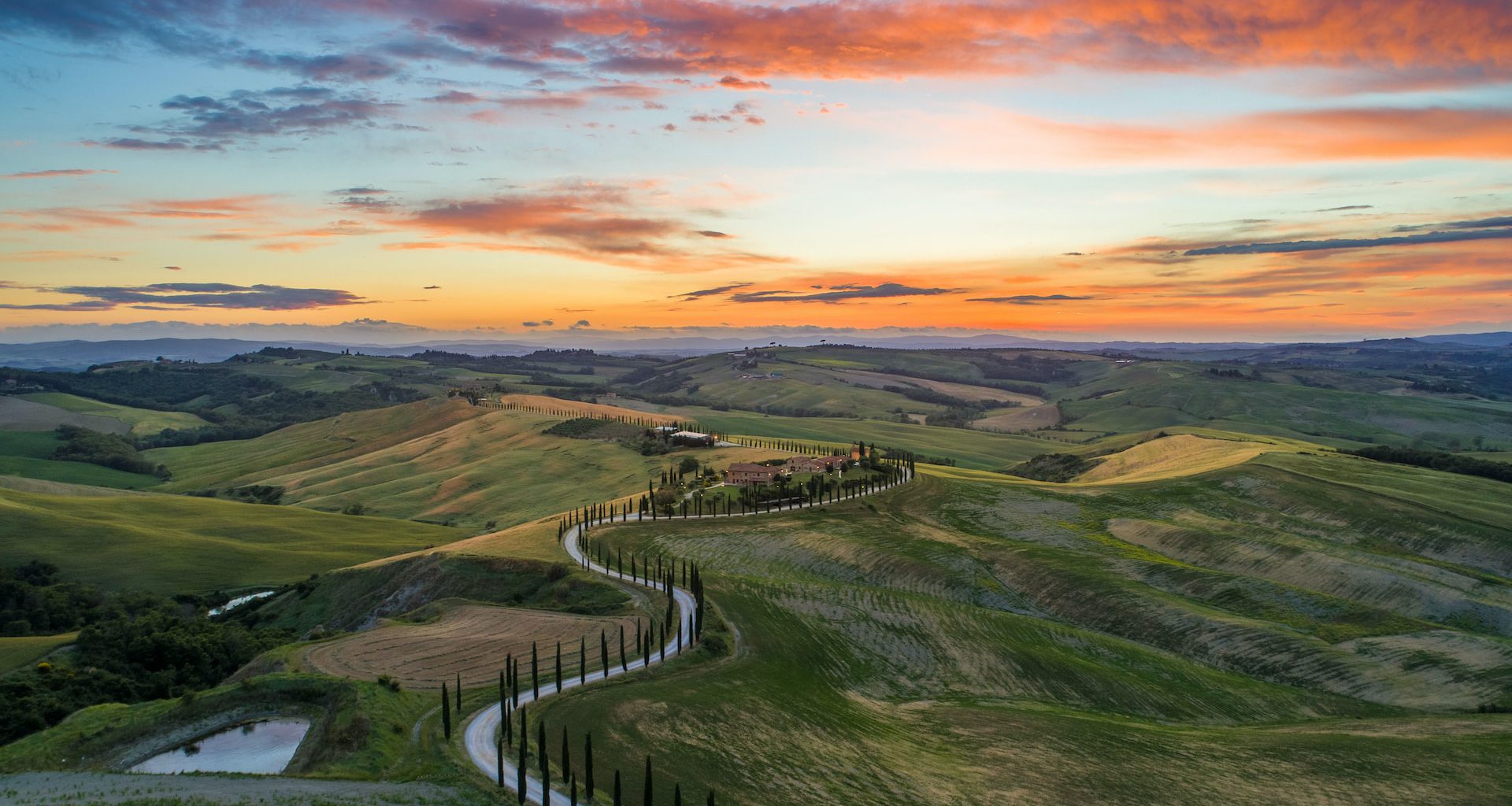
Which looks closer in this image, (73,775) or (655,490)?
(73,775)

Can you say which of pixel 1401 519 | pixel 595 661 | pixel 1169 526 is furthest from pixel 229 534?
pixel 1401 519

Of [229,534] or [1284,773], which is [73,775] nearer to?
[1284,773]

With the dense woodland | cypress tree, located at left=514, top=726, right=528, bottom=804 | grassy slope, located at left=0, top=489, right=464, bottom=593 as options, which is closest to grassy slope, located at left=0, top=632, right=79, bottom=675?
the dense woodland

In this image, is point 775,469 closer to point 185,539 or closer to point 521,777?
point 185,539

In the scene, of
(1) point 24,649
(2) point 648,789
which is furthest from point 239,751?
(1) point 24,649

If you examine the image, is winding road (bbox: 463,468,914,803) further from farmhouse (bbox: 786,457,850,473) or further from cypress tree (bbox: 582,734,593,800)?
farmhouse (bbox: 786,457,850,473)

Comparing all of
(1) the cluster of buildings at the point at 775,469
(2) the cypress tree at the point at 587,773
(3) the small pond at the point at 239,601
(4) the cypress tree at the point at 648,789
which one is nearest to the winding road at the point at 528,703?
(2) the cypress tree at the point at 587,773

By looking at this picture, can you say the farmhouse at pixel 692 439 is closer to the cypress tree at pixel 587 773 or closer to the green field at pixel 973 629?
the green field at pixel 973 629
